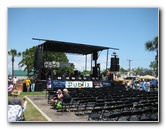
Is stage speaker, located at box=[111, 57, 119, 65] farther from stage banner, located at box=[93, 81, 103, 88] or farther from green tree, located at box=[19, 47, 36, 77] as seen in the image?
green tree, located at box=[19, 47, 36, 77]

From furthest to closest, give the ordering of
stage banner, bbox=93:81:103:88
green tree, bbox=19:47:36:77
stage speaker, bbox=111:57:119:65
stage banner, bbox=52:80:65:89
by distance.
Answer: stage banner, bbox=93:81:103:88, stage speaker, bbox=111:57:119:65, stage banner, bbox=52:80:65:89, green tree, bbox=19:47:36:77

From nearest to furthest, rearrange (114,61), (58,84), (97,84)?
(58,84) → (114,61) → (97,84)

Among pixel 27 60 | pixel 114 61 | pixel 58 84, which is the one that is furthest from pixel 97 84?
pixel 27 60

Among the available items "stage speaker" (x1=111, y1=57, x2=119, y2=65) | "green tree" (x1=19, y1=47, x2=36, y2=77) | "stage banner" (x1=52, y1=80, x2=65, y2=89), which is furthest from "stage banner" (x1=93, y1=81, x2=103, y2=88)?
"green tree" (x1=19, y1=47, x2=36, y2=77)

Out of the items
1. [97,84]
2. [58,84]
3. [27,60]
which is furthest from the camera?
[27,60]

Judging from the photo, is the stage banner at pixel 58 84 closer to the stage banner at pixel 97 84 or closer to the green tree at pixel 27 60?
the green tree at pixel 27 60

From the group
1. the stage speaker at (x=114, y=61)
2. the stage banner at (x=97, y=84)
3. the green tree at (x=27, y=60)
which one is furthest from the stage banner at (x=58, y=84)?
the stage speaker at (x=114, y=61)

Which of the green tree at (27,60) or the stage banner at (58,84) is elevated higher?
the green tree at (27,60)

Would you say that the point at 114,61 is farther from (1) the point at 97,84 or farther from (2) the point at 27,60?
(2) the point at 27,60

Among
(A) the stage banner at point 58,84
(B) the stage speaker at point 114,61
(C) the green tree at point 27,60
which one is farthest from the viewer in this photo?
(B) the stage speaker at point 114,61

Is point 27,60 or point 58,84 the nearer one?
point 58,84

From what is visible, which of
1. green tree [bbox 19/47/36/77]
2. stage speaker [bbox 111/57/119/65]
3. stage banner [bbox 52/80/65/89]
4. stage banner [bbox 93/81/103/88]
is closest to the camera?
green tree [bbox 19/47/36/77]
